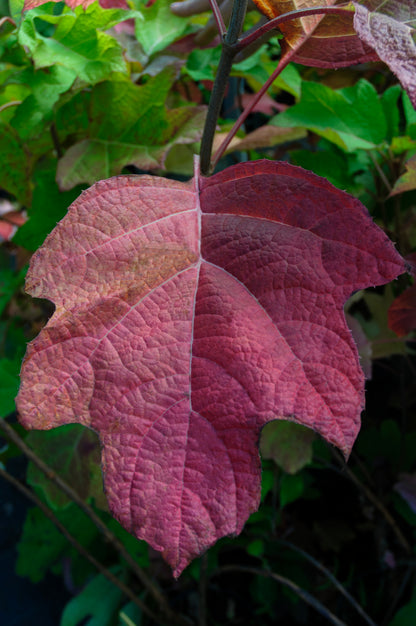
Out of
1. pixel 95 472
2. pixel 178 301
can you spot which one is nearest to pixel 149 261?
pixel 178 301

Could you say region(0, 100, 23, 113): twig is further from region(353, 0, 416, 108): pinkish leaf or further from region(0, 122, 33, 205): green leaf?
region(353, 0, 416, 108): pinkish leaf

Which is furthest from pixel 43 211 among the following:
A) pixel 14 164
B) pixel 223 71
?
pixel 223 71

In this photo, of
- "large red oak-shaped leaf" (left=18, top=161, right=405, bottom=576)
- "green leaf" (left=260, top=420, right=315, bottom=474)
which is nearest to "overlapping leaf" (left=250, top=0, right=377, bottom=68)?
"large red oak-shaped leaf" (left=18, top=161, right=405, bottom=576)

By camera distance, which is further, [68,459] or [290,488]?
[290,488]

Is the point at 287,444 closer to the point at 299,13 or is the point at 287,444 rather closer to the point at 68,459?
the point at 68,459

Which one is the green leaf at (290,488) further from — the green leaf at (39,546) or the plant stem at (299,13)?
the plant stem at (299,13)
